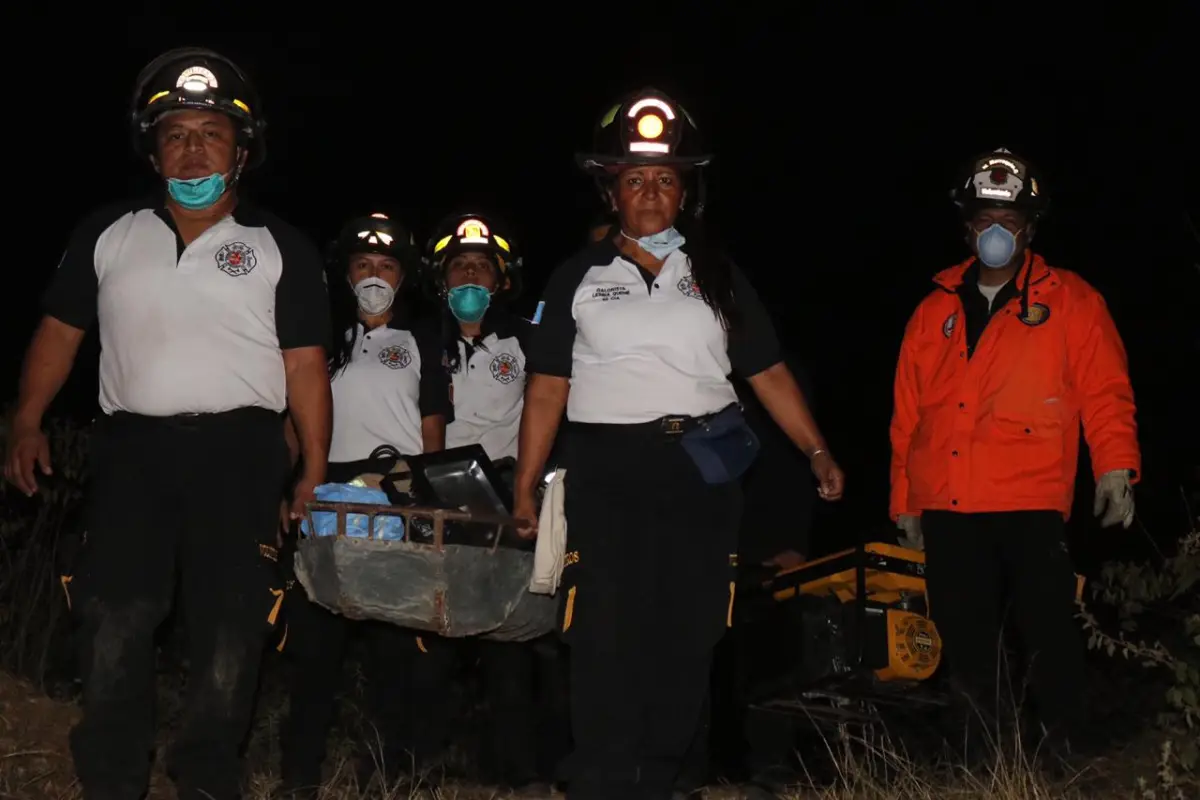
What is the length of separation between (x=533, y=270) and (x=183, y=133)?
18.7 metres

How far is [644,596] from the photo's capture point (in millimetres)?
6012

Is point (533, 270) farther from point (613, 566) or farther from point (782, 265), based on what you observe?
point (613, 566)

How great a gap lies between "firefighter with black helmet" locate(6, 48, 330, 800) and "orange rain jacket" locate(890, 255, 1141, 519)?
2.59m

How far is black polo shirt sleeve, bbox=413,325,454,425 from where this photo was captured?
8047mm

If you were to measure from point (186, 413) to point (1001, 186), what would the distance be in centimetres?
348

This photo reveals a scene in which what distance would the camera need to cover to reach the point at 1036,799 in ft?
19.3

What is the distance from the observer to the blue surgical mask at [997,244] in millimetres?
7297

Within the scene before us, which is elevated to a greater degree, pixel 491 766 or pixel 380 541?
pixel 380 541

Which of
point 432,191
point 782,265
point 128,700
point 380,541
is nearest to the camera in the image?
point 128,700

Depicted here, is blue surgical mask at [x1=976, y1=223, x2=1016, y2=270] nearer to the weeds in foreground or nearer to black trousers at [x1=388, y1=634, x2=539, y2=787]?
the weeds in foreground

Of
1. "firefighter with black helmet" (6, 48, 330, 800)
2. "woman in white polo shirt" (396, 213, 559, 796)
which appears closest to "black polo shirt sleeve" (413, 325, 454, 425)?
"woman in white polo shirt" (396, 213, 559, 796)

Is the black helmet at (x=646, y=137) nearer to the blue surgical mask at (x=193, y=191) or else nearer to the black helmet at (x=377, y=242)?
the blue surgical mask at (x=193, y=191)

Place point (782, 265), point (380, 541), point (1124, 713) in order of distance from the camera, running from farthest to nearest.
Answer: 1. point (782, 265)
2. point (1124, 713)
3. point (380, 541)

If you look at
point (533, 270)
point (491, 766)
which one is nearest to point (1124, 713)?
point (491, 766)
